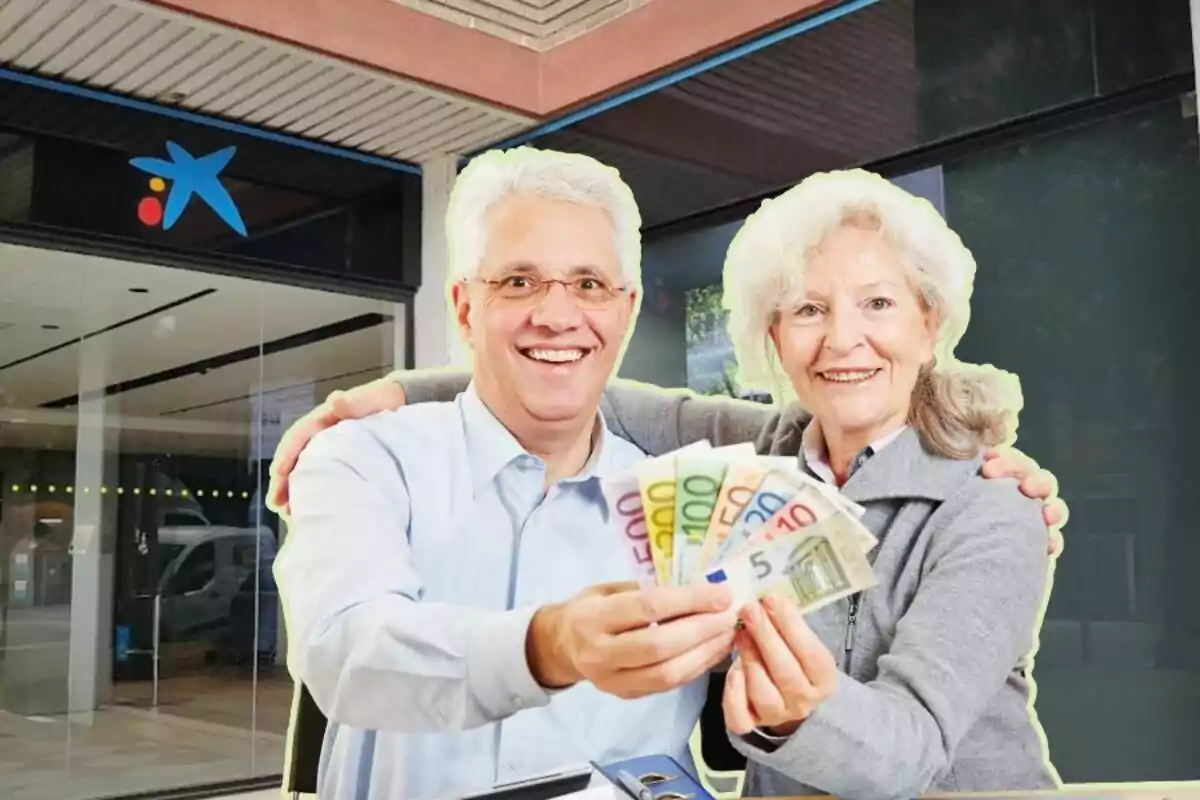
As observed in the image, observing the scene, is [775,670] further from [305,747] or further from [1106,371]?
[1106,371]

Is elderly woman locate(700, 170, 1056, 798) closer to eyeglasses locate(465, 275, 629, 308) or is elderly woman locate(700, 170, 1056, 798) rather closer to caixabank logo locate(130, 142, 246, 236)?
eyeglasses locate(465, 275, 629, 308)

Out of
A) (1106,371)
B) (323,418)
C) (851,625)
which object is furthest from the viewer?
(1106,371)

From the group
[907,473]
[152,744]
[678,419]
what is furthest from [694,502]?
[152,744]

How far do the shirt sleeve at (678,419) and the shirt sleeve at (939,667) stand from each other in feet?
1.41

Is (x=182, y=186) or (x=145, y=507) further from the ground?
(x=182, y=186)

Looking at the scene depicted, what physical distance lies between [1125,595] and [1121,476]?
1.08 ft

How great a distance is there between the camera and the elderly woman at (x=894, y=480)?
128cm

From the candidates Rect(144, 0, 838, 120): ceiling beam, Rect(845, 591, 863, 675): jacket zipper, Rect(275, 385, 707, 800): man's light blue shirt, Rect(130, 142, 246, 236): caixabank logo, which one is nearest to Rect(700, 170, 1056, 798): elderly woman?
Rect(845, 591, 863, 675): jacket zipper

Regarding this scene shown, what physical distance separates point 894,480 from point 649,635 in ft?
1.92

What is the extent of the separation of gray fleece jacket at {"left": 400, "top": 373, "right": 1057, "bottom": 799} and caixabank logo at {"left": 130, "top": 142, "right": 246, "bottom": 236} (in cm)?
348

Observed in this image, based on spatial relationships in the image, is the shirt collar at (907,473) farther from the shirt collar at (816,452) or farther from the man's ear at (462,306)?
the man's ear at (462,306)

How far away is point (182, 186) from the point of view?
454cm

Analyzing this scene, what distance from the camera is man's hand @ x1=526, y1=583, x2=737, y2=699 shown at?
3.41 feet

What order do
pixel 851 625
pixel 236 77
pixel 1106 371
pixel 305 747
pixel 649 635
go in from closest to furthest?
pixel 649 635 < pixel 851 625 < pixel 305 747 < pixel 1106 371 < pixel 236 77
